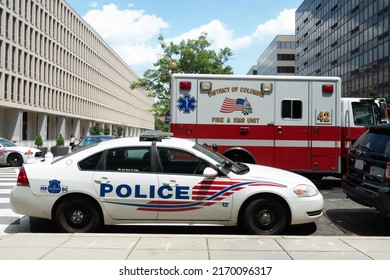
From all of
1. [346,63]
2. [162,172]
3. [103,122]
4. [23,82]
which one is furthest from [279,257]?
[103,122]

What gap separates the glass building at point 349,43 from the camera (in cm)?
4862

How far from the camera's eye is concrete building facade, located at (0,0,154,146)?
151 feet

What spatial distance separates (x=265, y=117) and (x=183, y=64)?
3289 centimetres

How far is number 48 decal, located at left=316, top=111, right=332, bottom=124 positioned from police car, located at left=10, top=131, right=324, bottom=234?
4.52 m

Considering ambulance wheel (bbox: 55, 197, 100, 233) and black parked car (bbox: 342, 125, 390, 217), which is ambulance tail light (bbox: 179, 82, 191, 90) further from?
ambulance wheel (bbox: 55, 197, 100, 233)

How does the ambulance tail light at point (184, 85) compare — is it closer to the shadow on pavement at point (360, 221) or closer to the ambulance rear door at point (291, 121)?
the ambulance rear door at point (291, 121)

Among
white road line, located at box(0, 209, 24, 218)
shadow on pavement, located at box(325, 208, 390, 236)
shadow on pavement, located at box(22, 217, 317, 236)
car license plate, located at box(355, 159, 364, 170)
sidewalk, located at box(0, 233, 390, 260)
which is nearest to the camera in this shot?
sidewalk, located at box(0, 233, 390, 260)

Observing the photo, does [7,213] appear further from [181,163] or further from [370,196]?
[370,196]

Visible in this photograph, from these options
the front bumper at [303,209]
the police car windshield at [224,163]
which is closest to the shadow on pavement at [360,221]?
the front bumper at [303,209]

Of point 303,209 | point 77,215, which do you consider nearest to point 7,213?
point 77,215

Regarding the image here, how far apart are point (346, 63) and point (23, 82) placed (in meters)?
45.9

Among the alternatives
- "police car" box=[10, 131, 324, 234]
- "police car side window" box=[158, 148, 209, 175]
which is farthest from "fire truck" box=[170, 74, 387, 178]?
"police car" box=[10, 131, 324, 234]

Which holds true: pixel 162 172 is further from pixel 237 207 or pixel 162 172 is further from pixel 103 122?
pixel 103 122
